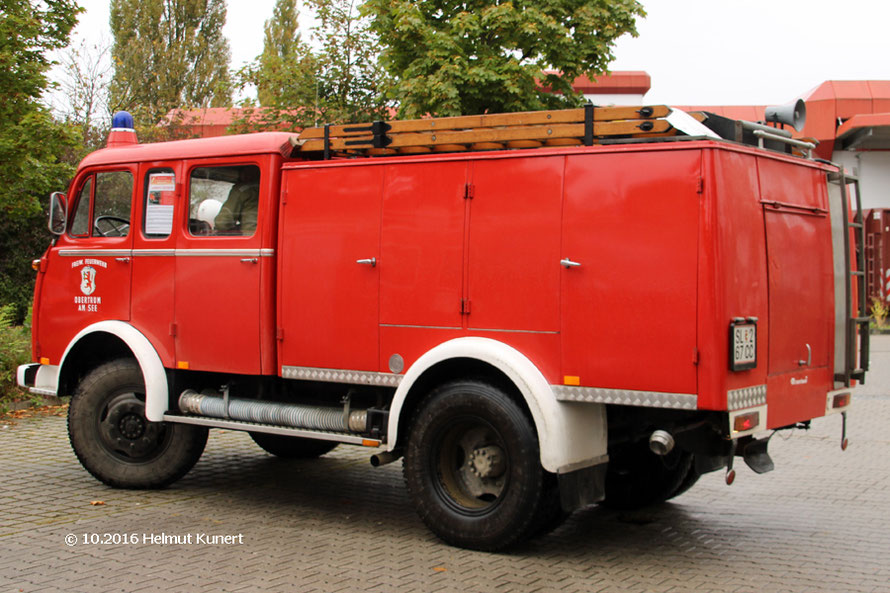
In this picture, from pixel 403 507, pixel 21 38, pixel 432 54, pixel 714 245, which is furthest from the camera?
pixel 432 54

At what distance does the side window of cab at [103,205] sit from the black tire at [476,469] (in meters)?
3.40

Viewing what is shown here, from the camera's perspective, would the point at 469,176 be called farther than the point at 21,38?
No

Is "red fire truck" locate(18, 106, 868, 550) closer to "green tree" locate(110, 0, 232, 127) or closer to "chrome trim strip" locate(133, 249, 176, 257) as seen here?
"chrome trim strip" locate(133, 249, 176, 257)

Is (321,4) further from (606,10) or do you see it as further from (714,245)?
(714,245)

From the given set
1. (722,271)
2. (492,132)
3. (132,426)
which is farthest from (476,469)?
(132,426)

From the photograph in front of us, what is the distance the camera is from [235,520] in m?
6.97

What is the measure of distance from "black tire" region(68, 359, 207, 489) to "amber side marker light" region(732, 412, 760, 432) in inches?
168

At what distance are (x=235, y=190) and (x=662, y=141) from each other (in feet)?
11.1

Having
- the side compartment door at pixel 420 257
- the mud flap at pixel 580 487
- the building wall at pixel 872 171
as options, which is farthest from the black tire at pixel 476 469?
the building wall at pixel 872 171

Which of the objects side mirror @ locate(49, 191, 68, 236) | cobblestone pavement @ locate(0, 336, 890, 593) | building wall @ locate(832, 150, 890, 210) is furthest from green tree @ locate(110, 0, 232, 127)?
cobblestone pavement @ locate(0, 336, 890, 593)

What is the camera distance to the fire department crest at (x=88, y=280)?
26.8 feet

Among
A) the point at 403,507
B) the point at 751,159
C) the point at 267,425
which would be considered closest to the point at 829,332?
the point at 751,159

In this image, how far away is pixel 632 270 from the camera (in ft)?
18.6

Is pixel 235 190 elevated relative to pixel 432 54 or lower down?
lower down
